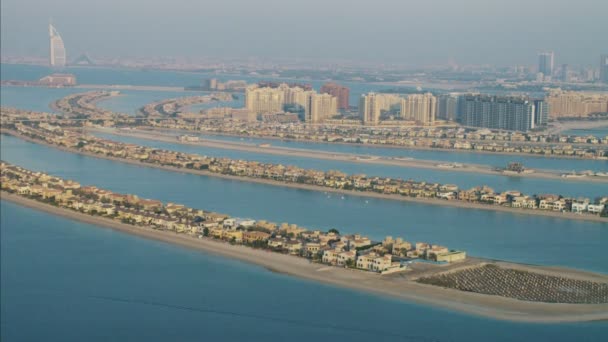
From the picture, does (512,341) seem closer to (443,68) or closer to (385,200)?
(385,200)

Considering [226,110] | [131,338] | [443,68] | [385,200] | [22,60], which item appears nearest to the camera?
[131,338]

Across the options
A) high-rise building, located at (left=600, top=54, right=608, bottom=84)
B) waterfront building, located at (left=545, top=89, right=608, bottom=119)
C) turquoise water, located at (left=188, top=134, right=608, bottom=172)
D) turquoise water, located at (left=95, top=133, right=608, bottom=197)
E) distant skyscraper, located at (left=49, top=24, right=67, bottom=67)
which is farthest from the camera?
distant skyscraper, located at (left=49, top=24, right=67, bottom=67)

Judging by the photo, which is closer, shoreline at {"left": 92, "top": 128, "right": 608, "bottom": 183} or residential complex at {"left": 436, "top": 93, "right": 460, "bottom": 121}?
shoreline at {"left": 92, "top": 128, "right": 608, "bottom": 183}

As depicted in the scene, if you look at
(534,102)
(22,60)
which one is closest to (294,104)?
(534,102)

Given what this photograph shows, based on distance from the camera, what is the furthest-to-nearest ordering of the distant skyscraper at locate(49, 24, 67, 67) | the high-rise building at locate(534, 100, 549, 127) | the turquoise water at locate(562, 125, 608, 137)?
the distant skyscraper at locate(49, 24, 67, 67)
the high-rise building at locate(534, 100, 549, 127)
the turquoise water at locate(562, 125, 608, 137)

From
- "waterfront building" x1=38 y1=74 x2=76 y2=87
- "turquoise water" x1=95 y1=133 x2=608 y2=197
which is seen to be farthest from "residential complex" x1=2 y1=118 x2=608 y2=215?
"waterfront building" x1=38 y1=74 x2=76 y2=87

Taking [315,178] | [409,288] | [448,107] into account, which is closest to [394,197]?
[315,178]

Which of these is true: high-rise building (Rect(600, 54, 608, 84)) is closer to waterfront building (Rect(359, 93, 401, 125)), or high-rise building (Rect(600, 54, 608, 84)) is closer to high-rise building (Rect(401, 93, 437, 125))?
high-rise building (Rect(401, 93, 437, 125))
